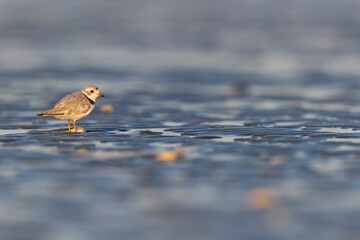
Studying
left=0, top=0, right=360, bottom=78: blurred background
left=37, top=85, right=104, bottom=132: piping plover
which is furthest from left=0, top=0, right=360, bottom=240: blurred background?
left=37, top=85, right=104, bottom=132: piping plover

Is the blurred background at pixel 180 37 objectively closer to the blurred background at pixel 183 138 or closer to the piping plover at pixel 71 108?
the blurred background at pixel 183 138

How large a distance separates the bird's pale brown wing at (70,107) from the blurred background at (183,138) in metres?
0.38

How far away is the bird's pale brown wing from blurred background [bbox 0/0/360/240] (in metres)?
0.38

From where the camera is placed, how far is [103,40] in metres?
29.4

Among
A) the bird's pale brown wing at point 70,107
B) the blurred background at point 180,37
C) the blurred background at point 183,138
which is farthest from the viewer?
the blurred background at point 180,37

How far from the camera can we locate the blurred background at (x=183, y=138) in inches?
279

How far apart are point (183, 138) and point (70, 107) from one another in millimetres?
2071

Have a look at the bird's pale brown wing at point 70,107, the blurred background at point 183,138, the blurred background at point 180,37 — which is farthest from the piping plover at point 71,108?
the blurred background at point 180,37

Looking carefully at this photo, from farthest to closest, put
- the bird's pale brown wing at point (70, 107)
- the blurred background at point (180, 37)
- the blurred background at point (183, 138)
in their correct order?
the blurred background at point (180, 37) → the bird's pale brown wing at point (70, 107) → the blurred background at point (183, 138)

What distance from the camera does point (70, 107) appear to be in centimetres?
1246

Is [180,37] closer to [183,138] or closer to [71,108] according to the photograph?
[71,108]

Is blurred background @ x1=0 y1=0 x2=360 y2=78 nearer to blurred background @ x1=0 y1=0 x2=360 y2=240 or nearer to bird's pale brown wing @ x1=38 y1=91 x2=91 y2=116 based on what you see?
blurred background @ x1=0 y1=0 x2=360 y2=240

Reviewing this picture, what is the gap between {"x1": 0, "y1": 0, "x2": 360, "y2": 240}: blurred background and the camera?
7098 mm

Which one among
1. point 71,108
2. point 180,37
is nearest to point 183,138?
point 71,108
